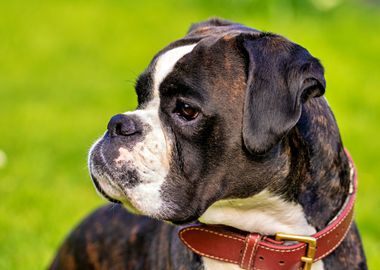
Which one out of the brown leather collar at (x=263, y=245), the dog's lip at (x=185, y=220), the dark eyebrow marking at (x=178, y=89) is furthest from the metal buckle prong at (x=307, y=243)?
the dark eyebrow marking at (x=178, y=89)

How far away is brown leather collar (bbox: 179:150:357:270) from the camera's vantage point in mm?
3154

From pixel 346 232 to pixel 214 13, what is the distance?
6629mm

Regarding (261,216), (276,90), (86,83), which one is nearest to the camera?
(276,90)

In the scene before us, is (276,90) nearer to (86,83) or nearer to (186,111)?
(186,111)

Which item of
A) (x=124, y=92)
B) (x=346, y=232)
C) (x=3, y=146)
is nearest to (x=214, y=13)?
(x=124, y=92)

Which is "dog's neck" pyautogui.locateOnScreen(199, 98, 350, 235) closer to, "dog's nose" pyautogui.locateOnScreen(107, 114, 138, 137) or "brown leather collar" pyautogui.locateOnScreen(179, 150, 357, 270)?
"brown leather collar" pyautogui.locateOnScreen(179, 150, 357, 270)

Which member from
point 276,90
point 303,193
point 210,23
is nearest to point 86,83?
point 210,23

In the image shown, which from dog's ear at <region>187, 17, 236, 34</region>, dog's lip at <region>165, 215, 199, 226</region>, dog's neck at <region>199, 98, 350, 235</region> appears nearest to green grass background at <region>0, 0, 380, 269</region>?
dog's ear at <region>187, 17, 236, 34</region>

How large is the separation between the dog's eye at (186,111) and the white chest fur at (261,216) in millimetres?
344

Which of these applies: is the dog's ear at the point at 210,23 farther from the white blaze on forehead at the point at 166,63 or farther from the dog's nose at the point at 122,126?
the dog's nose at the point at 122,126

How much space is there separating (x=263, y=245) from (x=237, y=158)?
13.7 inches

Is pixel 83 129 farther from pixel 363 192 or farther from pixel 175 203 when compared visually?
pixel 175 203

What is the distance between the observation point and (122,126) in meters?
3.10

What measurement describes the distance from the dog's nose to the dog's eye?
0.17m
